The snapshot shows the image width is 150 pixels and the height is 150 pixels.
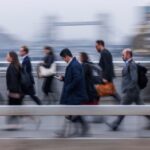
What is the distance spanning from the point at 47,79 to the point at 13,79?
4.25 m

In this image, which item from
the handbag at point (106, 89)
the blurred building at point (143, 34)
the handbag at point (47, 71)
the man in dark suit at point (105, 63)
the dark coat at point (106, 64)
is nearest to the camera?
the handbag at point (106, 89)

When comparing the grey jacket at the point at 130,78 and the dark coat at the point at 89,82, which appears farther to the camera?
the grey jacket at the point at 130,78

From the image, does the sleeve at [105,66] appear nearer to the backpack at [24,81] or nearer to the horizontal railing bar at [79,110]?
the backpack at [24,81]

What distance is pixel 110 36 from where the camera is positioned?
20.2 meters

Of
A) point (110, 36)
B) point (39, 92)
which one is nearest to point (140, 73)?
point (39, 92)

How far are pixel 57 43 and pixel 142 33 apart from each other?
229 cm

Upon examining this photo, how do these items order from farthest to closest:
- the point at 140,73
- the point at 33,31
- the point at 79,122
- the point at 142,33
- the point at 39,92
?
the point at 33,31, the point at 142,33, the point at 39,92, the point at 140,73, the point at 79,122

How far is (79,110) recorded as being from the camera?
29.9 feet

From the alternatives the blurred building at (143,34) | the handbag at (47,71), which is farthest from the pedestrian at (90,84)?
the blurred building at (143,34)

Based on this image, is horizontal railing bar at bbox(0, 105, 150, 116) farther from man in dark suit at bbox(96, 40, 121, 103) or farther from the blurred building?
the blurred building

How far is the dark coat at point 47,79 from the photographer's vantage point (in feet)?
56.3

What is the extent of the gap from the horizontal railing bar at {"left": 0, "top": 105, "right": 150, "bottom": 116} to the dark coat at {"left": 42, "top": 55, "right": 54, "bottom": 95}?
26.3ft

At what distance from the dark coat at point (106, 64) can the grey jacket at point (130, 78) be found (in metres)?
2.40

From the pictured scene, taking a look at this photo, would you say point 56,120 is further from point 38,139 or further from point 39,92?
point 39,92
